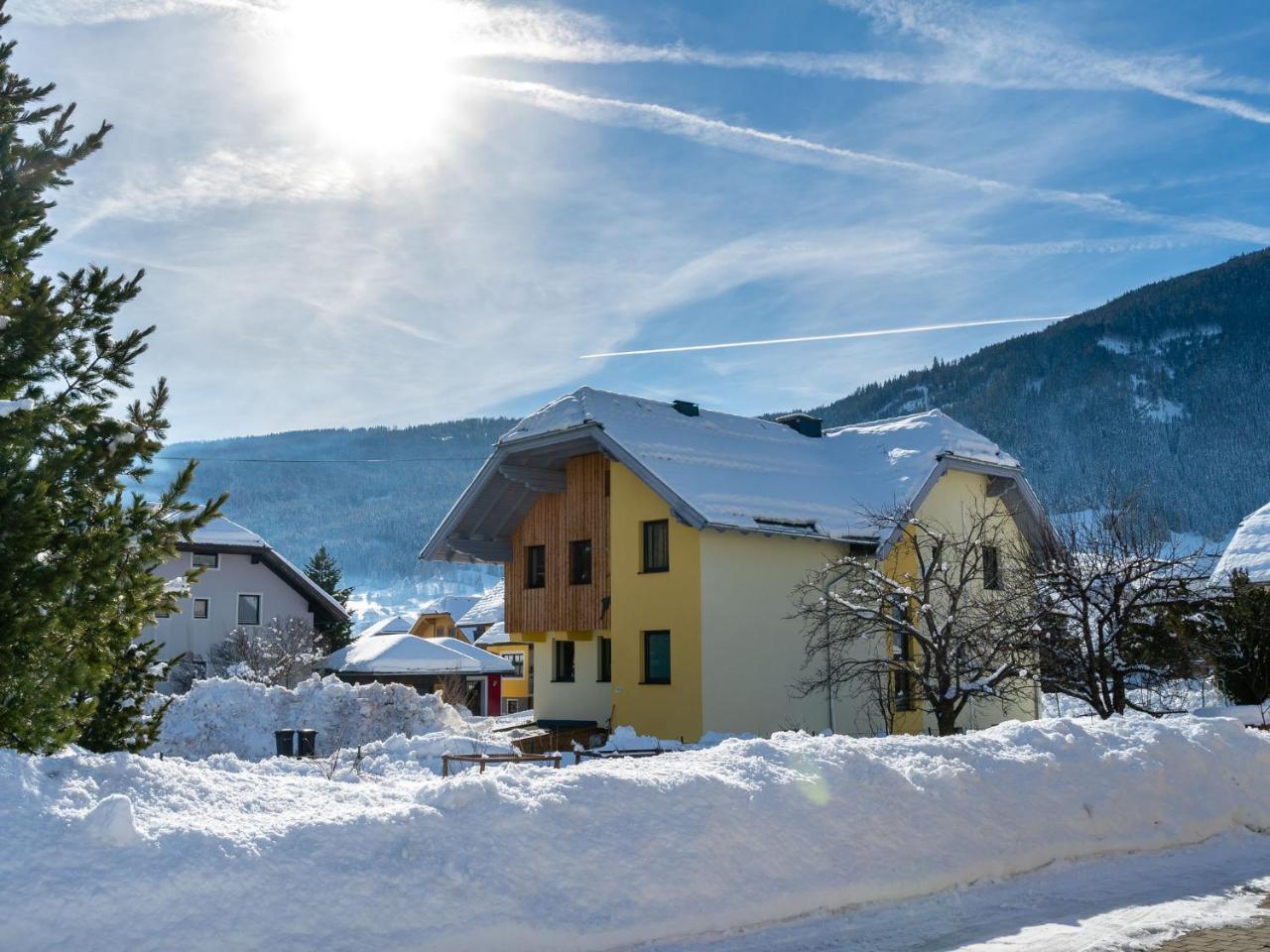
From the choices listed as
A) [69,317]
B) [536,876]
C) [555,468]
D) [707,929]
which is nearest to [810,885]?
[707,929]

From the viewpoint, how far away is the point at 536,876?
7562 mm

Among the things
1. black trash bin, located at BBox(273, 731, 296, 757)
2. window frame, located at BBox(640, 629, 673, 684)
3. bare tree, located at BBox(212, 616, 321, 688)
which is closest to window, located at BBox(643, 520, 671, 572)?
window frame, located at BBox(640, 629, 673, 684)

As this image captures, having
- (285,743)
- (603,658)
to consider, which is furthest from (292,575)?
(285,743)

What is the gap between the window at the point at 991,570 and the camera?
23.7m

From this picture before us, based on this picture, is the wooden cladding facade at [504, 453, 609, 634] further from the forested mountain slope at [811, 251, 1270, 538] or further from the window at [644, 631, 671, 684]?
the forested mountain slope at [811, 251, 1270, 538]

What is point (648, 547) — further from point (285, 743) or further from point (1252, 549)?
point (1252, 549)

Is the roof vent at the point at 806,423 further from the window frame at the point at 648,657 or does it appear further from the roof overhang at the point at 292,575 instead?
the roof overhang at the point at 292,575

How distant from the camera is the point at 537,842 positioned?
777 cm

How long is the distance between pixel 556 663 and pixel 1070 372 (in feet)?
459

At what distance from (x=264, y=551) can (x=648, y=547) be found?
22.8m

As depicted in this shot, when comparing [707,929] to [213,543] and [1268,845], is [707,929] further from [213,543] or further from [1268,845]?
[213,543]

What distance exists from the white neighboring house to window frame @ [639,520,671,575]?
21.8m

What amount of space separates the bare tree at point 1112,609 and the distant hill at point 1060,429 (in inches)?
3861

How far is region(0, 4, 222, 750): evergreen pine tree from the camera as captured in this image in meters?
7.81
